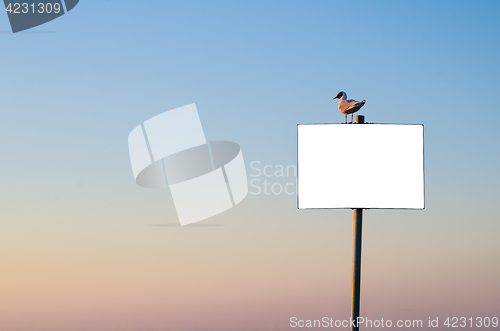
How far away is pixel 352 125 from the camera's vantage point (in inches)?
448

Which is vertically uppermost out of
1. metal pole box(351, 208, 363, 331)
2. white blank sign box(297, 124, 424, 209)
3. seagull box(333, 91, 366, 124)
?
seagull box(333, 91, 366, 124)

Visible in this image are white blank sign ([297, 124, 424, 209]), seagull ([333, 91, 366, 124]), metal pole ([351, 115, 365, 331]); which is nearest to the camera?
metal pole ([351, 115, 365, 331])

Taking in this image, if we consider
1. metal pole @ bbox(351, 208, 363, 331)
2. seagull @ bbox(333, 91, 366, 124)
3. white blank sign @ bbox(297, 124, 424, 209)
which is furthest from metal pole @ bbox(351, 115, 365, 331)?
seagull @ bbox(333, 91, 366, 124)

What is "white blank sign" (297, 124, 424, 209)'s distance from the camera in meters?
11.2

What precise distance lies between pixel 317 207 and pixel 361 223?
956 millimetres

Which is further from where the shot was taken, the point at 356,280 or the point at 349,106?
the point at 349,106

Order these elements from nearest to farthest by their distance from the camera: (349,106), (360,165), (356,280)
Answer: (356,280), (360,165), (349,106)

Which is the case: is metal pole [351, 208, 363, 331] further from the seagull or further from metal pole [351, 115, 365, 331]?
the seagull

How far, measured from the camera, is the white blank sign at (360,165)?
36.8 ft

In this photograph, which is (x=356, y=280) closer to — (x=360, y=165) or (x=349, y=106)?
(x=360, y=165)

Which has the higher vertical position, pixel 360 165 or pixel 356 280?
pixel 360 165

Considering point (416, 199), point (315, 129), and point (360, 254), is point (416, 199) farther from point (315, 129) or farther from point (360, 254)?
point (315, 129)

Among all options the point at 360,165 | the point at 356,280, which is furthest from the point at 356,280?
the point at 360,165

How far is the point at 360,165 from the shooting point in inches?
446
